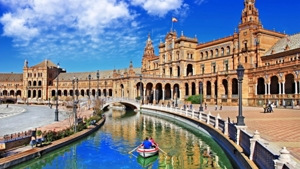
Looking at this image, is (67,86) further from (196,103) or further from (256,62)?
(256,62)

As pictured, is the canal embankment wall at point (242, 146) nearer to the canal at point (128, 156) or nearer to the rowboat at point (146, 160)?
the canal at point (128, 156)

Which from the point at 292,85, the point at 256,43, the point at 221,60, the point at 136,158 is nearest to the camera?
the point at 136,158

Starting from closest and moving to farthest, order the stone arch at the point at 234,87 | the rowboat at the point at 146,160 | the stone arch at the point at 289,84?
the rowboat at the point at 146,160 → the stone arch at the point at 289,84 → the stone arch at the point at 234,87

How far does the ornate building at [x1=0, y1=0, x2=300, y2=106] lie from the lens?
158 feet

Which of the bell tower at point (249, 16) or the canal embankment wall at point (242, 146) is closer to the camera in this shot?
the canal embankment wall at point (242, 146)

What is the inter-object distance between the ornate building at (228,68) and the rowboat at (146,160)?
32.5 meters

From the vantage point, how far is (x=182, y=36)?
243 ft

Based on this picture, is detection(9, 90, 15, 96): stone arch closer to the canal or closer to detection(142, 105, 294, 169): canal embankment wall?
the canal

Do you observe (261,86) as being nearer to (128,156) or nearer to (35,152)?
(128,156)

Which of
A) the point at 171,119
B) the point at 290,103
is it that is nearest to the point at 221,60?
the point at 290,103

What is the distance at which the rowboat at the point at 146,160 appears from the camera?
16078 mm

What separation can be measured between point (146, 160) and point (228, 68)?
5251 cm

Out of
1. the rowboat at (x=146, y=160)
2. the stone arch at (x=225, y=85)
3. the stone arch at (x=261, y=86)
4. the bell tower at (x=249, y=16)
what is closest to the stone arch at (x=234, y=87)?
the stone arch at (x=225, y=85)

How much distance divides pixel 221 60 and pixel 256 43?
11.3 meters
